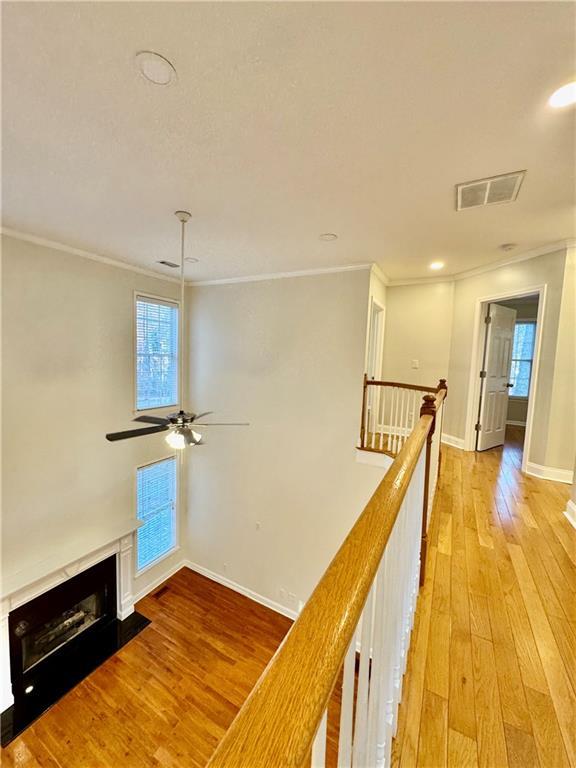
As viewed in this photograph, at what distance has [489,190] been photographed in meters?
2.24

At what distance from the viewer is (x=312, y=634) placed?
0.50 metres

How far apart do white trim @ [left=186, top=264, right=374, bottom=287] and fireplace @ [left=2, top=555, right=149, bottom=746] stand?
4.28 m

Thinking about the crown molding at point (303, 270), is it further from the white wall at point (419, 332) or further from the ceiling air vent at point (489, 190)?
the ceiling air vent at point (489, 190)

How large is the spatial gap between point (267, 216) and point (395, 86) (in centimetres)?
150

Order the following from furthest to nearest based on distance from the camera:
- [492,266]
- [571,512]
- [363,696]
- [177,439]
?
[492,266], [571,512], [177,439], [363,696]

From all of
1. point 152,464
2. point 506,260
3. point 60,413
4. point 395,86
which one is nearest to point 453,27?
point 395,86

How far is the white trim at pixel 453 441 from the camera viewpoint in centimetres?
477

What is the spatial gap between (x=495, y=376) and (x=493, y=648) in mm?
4121

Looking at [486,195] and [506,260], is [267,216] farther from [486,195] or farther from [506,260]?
[506,260]

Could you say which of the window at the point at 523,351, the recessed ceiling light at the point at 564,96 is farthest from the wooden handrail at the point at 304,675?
the window at the point at 523,351

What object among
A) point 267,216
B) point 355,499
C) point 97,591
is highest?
point 267,216

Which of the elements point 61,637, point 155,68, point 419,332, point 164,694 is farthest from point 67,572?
point 419,332

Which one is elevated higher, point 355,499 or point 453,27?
point 453,27

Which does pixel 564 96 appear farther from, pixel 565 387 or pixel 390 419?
pixel 390 419
